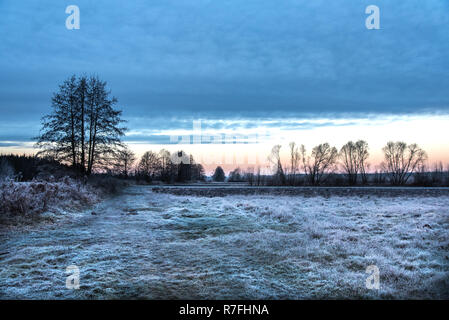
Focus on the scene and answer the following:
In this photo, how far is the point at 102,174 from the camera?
23781 millimetres

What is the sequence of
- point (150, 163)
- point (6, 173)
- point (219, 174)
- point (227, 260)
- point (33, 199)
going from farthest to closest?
point (219, 174) → point (150, 163) → point (6, 173) → point (33, 199) → point (227, 260)

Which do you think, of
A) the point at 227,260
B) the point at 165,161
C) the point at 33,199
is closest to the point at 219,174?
the point at 165,161

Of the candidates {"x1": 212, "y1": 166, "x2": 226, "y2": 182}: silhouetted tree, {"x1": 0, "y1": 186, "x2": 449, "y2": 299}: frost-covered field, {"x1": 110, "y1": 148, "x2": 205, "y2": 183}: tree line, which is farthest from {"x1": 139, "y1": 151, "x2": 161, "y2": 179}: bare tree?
{"x1": 0, "y1": 186, "x2": 449, "y2": 299}: frost-covered field

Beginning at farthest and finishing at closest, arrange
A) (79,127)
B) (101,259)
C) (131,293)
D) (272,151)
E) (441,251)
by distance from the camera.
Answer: (272,151), (79,127), (441,251), (101,259), (131,293)

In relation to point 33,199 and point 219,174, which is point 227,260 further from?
point 219,174

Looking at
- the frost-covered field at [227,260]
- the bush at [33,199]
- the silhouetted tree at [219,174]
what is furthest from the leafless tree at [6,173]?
the silhouetted tree at [219,174]

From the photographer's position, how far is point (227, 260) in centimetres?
531

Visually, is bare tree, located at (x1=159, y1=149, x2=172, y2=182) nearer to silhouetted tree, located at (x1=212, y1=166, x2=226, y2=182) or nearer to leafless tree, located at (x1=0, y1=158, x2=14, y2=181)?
silhouetted tree, located at (x1=212, y1=166, x2=226, y2=182)

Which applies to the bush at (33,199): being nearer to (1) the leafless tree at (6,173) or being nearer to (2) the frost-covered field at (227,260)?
(1) the leafless tree at (6,173)

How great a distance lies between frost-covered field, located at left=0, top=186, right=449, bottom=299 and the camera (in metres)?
3.88

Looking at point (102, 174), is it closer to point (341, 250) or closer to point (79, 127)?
point (79, 127)

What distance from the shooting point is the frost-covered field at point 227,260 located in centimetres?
388

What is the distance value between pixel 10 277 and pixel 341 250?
661 centimetres
